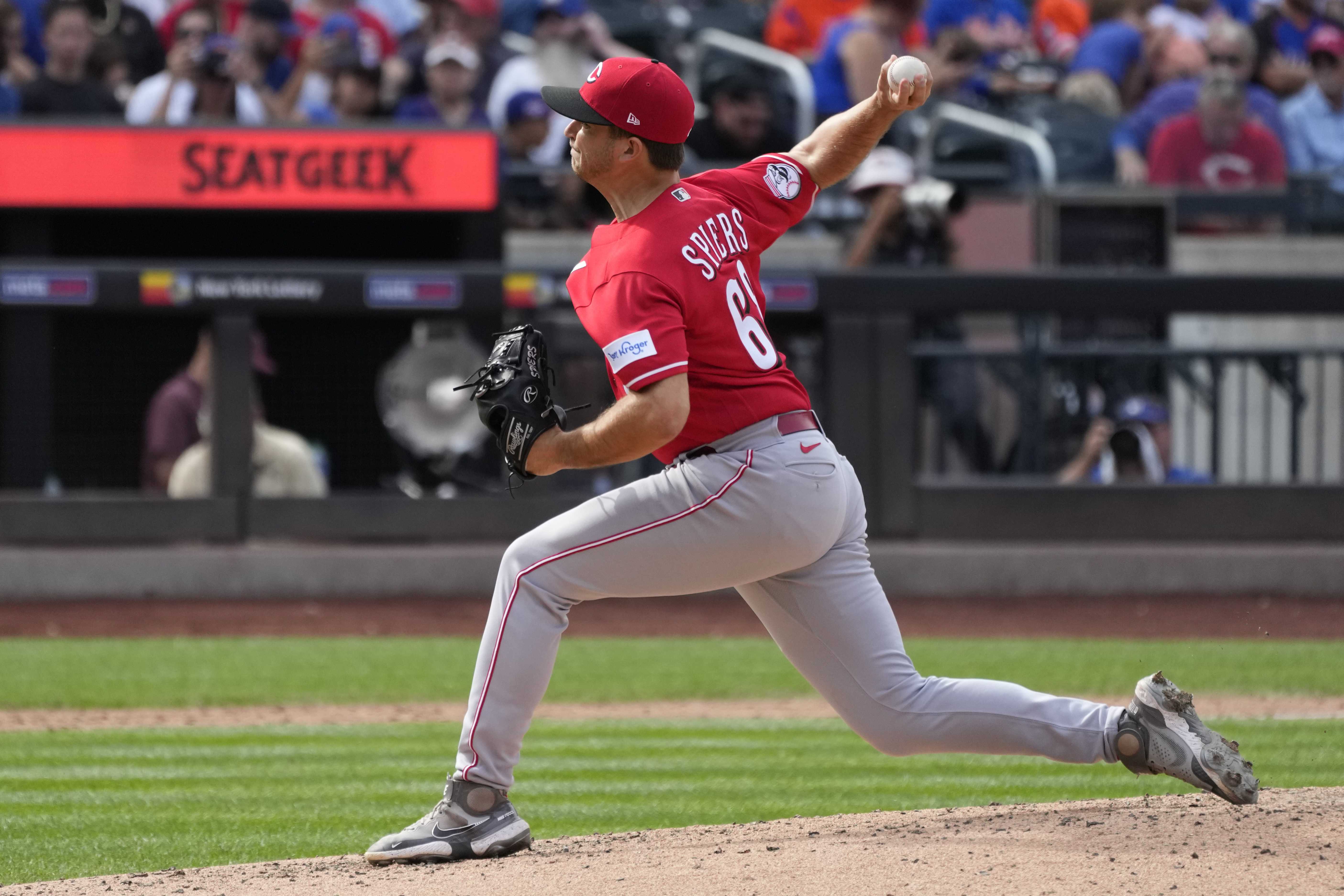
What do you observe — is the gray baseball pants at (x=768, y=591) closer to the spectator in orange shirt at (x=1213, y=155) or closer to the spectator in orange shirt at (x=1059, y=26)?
the spectator in orange shirt at (x=1213, y=155)

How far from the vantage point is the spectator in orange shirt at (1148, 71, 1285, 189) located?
12.0 metres

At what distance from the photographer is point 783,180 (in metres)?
4.03

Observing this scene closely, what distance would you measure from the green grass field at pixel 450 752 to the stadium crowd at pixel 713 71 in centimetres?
343

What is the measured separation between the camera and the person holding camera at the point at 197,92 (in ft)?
34.0

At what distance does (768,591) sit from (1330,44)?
1030 cm

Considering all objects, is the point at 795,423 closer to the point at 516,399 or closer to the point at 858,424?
the point at 516,399

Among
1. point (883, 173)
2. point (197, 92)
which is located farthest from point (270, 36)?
point (883, 173)

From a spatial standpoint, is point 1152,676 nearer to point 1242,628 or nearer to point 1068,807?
point 1068,807

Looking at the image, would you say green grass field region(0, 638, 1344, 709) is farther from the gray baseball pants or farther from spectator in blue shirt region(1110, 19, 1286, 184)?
spectator in blue shirt region(1110, 19, 1286, 184)

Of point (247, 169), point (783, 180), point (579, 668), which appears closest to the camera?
point (783, 180)

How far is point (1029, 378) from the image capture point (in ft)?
32.9

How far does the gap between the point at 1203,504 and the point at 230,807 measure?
6.79 metres

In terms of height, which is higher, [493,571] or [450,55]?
[450,55]

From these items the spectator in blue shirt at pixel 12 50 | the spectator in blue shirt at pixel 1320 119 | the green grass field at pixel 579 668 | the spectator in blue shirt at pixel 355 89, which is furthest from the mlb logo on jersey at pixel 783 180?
the spectator in blue shirt at pixel 1320 119
